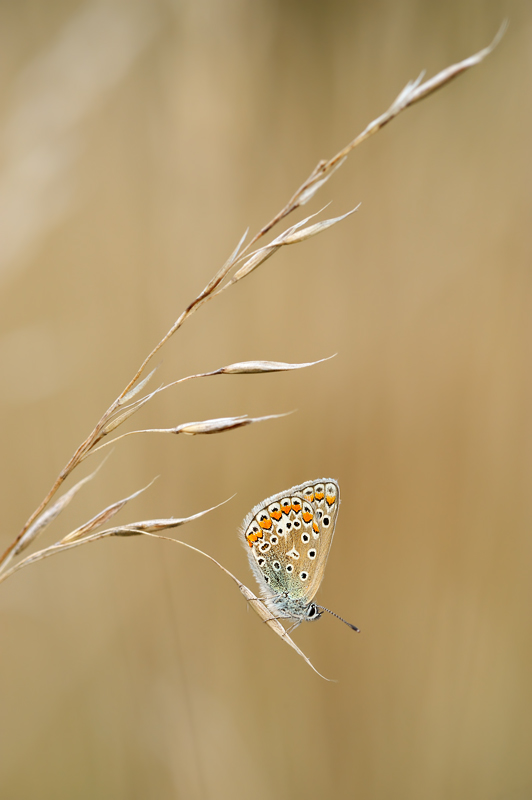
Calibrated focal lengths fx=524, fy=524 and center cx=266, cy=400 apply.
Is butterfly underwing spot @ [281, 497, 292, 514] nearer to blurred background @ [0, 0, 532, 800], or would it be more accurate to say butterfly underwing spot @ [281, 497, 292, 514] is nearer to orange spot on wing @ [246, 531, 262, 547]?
orange spot on wing @ [246, 531, 262, 547]

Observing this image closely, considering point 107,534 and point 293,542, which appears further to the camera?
point 293,542

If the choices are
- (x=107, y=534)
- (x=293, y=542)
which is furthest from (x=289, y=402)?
(x=107, y=534)

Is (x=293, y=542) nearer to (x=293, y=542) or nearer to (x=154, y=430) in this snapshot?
(x=293, y=542)

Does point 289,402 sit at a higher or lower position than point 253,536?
higher

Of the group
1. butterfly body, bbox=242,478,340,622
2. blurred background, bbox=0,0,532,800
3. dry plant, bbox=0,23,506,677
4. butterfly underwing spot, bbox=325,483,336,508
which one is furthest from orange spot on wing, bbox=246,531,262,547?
blurred background, bbox=0,0,532,800

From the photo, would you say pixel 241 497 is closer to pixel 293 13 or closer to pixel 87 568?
pixel 87 568

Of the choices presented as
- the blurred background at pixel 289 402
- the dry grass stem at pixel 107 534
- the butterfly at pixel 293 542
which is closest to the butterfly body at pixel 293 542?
the butterfly at pixel 293 542

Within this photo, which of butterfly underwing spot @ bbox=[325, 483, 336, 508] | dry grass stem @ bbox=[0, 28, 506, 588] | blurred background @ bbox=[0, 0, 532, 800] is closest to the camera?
dry grass stem @ bbox=[0, 28, 506, 588]
